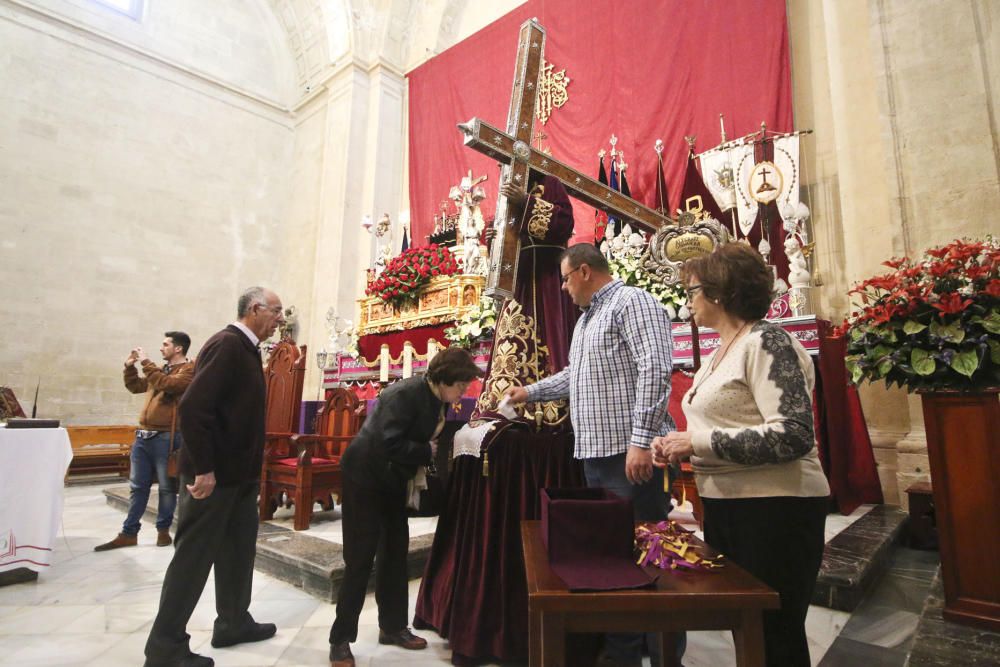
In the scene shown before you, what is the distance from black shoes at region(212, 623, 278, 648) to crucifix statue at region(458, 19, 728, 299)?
1750mm

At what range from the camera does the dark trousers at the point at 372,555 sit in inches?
82.2

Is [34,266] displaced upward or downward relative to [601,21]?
downward

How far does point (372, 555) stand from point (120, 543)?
2.82m

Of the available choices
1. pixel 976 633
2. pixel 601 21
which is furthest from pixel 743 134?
pixel 976 633

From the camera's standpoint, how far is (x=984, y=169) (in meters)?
3.80

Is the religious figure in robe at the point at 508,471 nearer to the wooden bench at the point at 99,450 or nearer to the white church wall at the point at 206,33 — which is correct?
the wooden bench at the point at 99,450

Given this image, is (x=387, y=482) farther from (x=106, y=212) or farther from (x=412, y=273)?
(x=106, y=212)

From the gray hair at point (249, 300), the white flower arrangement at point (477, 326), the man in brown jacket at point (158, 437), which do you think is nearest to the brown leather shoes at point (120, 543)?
the man in brown jacket at point (158, 437)

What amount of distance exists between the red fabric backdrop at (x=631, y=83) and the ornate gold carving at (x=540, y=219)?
4224mm

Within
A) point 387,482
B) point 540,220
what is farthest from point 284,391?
point 540,220

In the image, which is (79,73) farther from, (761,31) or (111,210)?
(761,31)

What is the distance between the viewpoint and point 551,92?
7.79m

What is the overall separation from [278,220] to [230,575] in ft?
34.1

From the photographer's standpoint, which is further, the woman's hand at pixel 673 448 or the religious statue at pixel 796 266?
the religious statue at pixel 796 266
